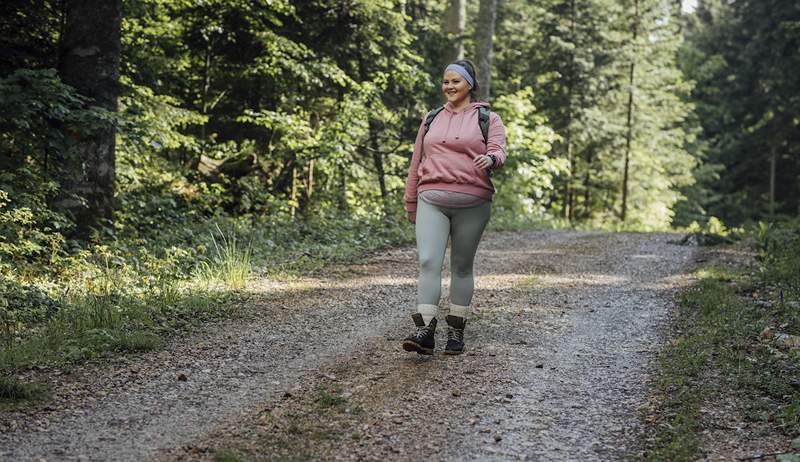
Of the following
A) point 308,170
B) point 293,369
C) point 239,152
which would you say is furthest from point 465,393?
point 308,170

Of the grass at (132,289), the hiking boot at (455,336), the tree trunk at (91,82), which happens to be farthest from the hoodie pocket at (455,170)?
the tree trunk at (91,82)

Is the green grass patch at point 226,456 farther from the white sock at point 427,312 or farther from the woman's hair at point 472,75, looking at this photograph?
the woman's hair at point 472,75

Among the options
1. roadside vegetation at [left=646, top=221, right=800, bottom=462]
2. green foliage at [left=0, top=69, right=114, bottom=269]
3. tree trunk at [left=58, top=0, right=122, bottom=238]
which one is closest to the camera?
roadside vegetation at [left=646, top=221, right=800, bottom=462]

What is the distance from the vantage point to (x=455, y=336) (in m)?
5.80

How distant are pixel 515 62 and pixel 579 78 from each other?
2930 mm

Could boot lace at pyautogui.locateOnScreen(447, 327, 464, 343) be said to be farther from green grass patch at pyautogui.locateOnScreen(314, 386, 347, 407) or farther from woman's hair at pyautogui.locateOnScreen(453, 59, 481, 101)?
woman's hair at pyautogui.locateOnScreen(453, 59, 481, 101)

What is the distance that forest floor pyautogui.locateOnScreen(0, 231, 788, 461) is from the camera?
392 centimetres

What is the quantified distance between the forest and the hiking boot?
8.30 ft

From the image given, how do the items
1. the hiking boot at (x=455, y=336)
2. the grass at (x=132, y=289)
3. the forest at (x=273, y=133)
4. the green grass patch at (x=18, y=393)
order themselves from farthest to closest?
the forest at (x=273, y=133)
the hiking boot at (x=455, y=336)
the grass at (x=132, y=289)
the green grass patch at (x=18, y=393)

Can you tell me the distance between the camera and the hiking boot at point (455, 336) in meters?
5.75

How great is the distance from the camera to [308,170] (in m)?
17.2

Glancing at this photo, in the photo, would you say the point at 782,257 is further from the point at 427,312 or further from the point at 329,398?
the point at 329,398

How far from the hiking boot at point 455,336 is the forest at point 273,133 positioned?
2.53 m

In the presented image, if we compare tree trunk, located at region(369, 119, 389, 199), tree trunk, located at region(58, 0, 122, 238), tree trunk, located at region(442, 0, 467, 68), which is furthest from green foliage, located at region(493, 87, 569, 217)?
tree trunk, located at region(58, 0, 122, 238)
